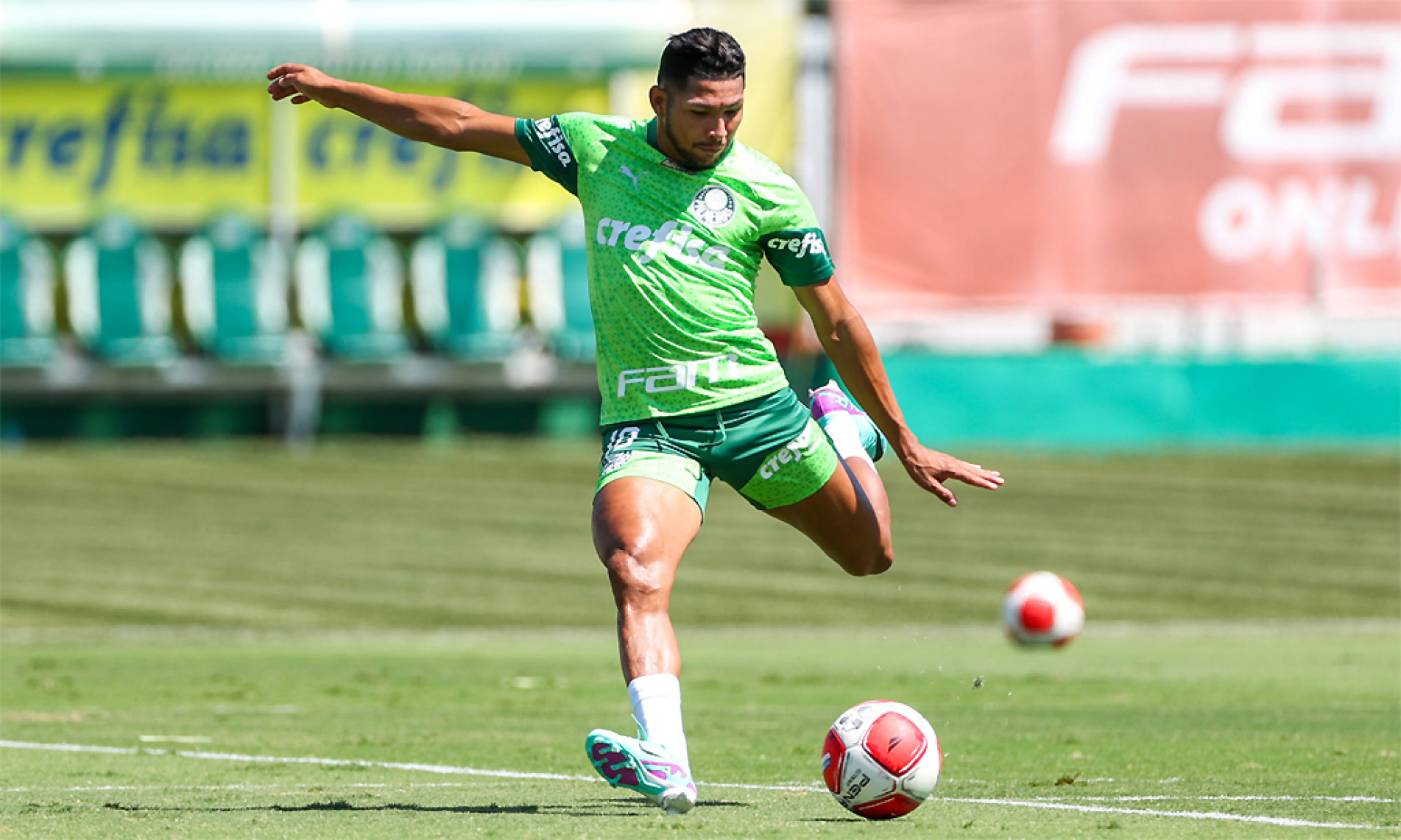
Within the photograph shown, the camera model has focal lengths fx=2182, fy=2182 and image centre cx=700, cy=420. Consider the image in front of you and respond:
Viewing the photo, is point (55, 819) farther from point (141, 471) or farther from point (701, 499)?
point (141, 471)

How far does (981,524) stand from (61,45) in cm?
Result: 1416

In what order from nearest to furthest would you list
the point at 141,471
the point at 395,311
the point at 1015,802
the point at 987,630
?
the point at 1015,802, the point at 987,630, the point at 141,471, the point at 395,311

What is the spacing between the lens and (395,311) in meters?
28.5

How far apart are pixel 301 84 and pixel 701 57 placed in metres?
1.53

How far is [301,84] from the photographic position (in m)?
7.45

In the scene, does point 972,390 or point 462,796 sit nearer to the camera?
point 462,796

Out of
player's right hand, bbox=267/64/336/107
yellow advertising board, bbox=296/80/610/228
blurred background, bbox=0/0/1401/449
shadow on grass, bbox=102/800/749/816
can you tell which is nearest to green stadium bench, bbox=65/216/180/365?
blurred background, bbox=0/0/1401/449

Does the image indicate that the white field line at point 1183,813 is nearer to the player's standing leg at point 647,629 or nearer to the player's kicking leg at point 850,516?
the player's kicking leg at point 850,516

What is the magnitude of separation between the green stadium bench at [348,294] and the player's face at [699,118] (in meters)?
21.4

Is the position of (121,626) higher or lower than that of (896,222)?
lower

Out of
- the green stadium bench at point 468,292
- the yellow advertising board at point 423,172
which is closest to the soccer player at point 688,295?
the green stadium bench at point 468,292

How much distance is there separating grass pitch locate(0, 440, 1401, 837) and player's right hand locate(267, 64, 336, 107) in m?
2.37

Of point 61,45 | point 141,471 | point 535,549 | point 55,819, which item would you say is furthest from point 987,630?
point 61,45

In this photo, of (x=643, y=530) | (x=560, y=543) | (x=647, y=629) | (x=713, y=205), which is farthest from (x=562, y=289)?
(x=647, y=629)
